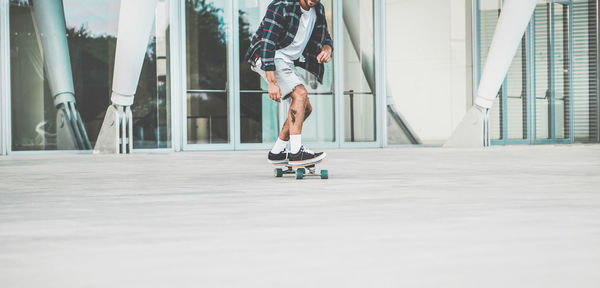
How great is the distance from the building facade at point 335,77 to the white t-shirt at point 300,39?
6918mm

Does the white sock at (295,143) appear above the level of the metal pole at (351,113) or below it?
below

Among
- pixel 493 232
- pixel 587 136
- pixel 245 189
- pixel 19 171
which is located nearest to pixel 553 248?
pixel 493 232

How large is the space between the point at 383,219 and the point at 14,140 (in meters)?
10.0

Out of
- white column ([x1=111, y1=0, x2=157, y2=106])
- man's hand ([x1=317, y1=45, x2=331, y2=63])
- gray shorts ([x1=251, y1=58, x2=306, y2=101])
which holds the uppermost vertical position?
white column ([x1=111, y1=0, x2=157, y2=106])

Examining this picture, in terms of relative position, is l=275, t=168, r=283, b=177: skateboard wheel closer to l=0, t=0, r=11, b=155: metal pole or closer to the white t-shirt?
the white t-shirt

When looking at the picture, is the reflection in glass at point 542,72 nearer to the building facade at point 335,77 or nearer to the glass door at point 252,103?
the building facade at point 335,77

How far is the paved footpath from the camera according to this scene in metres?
1.86

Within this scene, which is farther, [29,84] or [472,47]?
[472,47]

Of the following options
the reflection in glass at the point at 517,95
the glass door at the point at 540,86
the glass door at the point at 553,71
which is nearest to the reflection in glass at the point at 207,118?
the glass door at the point at 540,86

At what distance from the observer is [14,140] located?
1184 centimetres

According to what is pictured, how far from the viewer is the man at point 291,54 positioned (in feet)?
18.6

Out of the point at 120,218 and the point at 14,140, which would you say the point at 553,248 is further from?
the point at 14,140

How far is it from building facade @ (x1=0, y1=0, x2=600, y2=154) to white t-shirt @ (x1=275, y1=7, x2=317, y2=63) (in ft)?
22.7

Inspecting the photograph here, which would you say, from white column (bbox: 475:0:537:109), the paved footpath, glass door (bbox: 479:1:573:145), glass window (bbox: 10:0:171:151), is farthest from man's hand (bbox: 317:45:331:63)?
glass door (bbox: 479:1:573:145)
